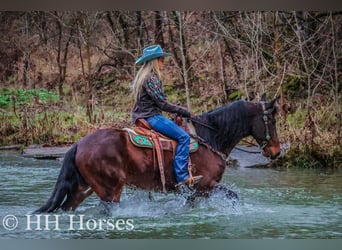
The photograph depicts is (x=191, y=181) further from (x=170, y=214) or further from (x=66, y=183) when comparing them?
(x=66, y=183)

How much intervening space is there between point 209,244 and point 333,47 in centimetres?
215

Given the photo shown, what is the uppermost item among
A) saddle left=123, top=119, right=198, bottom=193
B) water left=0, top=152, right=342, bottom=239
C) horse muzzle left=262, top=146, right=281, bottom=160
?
saddle left=123, top=119, right=198, bottom=193

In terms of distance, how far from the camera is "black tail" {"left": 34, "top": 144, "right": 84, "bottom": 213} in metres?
5.71

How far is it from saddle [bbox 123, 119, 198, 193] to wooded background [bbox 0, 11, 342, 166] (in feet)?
2.47

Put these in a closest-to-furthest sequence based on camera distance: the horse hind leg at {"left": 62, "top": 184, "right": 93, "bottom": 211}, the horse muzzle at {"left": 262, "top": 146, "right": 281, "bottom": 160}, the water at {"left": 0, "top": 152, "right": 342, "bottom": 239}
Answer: the horse hind leg at {"left": 62, "top": 184, "right": 93, "bottom": 211} < the water at {"left": 0, "top": 152, "right": 342, "bottom": 239} < the horse muzzle at {"left": 262, "top": 146, "right": 281, "bottom": 160}

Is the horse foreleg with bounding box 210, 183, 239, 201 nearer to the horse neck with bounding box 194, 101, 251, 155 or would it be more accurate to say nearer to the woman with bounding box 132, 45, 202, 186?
the woman with bounding box 132, 45, 202, 186

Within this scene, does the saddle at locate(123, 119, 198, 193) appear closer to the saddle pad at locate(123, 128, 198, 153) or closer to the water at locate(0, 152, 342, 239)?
the saddle pad at locate(123, 128, 198, 153)

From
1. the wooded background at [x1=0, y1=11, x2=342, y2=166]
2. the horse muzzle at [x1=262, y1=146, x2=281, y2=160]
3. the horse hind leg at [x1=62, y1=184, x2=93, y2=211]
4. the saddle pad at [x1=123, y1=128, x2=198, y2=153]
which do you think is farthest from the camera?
the wooded background at [x1=0, y1=11, x2=342, y2=166]

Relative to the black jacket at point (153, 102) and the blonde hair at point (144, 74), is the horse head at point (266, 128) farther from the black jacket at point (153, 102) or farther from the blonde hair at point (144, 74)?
the blonde hair at point (144, 74)

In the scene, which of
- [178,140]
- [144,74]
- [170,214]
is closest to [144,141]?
[178,140]

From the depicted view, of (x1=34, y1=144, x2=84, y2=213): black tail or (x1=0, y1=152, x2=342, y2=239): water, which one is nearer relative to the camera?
(x1=34, y1=144, x2=84, y2=213): black tail

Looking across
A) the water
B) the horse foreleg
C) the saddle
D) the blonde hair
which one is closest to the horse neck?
the saddle

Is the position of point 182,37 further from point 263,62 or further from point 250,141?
point 250,141

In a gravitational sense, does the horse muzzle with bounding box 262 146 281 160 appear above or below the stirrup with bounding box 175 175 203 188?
above
